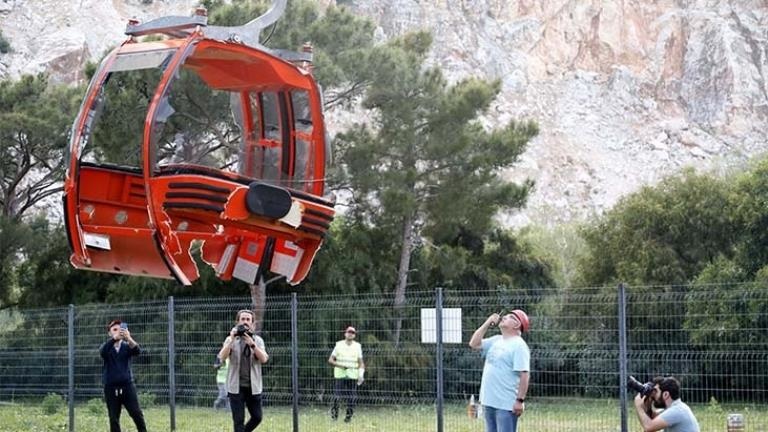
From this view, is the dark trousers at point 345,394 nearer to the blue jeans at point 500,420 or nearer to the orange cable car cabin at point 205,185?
the orange cable car cabin at point 205,185

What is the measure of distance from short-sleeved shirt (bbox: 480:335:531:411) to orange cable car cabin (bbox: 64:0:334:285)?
2325 millimetres

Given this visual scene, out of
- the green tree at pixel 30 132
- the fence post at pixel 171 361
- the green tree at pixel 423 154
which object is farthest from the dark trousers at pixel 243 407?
the green tree at pixel 30 132

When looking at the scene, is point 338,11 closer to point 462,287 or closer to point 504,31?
point 462,287

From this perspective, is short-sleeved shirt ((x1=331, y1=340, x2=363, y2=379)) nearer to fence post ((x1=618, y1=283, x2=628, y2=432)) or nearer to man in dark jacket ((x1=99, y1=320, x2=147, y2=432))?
man in dark jacket ((x1=99, y1=320, x2=147, y2=432))

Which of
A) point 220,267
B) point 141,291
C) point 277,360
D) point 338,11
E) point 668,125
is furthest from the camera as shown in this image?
point 668,125

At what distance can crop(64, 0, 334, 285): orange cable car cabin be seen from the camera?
1184 cm

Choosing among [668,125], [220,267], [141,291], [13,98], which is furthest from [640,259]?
[668,125]

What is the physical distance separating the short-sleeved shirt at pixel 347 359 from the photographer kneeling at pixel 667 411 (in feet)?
28.0

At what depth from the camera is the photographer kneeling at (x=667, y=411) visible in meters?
9.39

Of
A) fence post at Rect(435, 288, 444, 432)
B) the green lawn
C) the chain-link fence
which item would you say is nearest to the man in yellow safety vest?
the chain-link fence

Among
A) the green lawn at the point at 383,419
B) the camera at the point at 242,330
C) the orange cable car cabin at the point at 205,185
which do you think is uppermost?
the orange cable car cabin at the point at 205,185

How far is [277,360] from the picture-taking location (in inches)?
731

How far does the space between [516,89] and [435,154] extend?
4740 cm

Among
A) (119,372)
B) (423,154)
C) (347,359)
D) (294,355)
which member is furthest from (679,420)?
(423,154)
